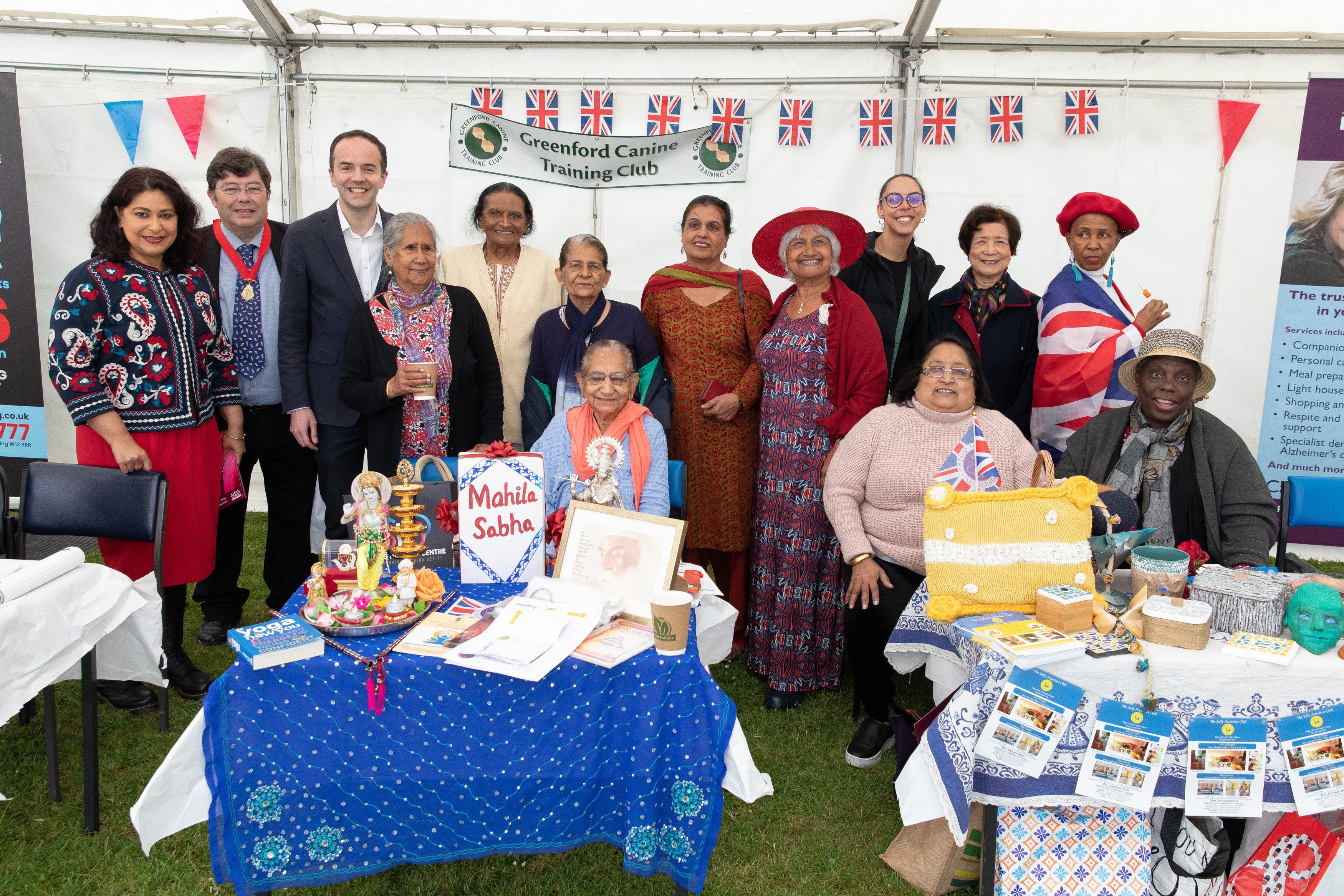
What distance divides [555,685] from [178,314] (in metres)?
2.20

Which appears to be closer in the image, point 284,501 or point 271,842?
point 271,842

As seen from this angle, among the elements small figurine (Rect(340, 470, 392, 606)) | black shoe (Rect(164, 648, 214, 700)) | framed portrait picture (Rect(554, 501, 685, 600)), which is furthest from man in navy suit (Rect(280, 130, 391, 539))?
framed portrait picture (Rect(554, 501, 685, 600))

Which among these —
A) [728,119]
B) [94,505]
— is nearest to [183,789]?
[94,505]

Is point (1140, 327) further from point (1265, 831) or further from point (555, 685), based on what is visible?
point (555, 685)

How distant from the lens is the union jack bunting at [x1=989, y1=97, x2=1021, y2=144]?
452cm

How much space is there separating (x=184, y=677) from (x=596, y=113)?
11.1ft

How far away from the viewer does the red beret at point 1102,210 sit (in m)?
3.36

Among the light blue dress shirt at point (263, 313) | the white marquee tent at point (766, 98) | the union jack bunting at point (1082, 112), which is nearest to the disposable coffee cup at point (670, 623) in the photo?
the light blue dress shirt at point (263, 313)

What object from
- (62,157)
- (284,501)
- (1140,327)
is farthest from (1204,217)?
(62,157)

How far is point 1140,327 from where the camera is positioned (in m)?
3.62

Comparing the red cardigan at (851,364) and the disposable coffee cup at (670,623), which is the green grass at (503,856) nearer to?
the disposable coffee cup at (670,623)

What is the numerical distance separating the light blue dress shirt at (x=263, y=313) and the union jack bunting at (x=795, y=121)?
8.84ft

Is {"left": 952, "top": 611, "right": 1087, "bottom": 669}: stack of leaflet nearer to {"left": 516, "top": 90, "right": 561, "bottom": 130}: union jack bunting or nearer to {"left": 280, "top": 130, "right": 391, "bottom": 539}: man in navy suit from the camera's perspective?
{"left": 280, "top": 130, "right": 391, "bottom": 539}: man in navy suit

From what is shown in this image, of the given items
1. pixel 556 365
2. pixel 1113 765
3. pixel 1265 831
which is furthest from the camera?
pixel 556 365
